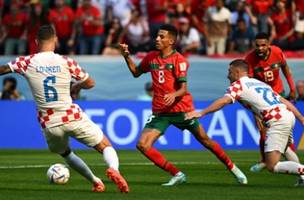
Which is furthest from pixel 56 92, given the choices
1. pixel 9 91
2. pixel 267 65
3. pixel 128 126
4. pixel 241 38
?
pixel 241 38

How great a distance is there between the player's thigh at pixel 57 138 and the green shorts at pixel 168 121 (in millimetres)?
2104

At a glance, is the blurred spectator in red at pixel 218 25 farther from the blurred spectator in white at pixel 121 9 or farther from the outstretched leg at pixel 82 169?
the outstretched leg at pixel 82 169

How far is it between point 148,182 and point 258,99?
7.91 ft

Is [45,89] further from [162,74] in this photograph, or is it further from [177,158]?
[177,158]

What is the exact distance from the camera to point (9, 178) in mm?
16453

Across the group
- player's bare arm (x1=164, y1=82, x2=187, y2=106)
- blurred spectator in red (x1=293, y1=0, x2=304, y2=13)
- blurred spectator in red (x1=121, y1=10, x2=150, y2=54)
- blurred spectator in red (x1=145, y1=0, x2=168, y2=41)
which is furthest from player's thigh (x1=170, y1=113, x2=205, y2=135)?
blurred spectator in red (x1=293, y1=0, x2=304, y2=13)

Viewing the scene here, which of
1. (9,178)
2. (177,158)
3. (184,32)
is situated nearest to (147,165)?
(177,158)

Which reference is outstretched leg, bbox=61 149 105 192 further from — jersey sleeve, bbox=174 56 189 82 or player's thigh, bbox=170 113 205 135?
jersey sleeve, bbox=174 56 189 82

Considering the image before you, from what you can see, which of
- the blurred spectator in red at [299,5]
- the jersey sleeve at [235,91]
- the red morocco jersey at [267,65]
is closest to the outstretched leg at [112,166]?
the jersey sleeve at [235,91]

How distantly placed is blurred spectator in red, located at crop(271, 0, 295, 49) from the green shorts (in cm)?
1271

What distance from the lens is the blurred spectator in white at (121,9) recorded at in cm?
2847

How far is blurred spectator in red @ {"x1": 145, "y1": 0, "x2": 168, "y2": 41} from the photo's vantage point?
28109mm

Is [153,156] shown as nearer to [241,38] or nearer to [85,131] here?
[85,131]

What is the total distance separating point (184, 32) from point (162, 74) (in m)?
12.8
